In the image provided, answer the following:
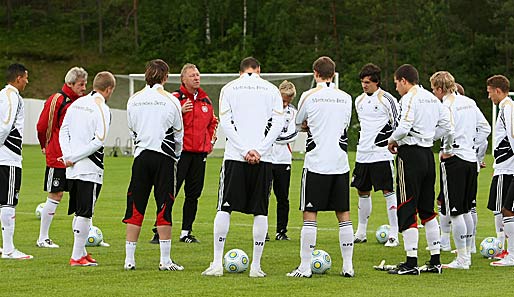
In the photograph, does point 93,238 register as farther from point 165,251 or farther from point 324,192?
point 324,192

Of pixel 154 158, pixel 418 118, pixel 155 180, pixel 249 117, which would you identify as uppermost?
pixel 418 118

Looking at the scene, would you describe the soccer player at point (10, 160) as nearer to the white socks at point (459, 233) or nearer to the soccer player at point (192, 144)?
the soccer player at point (192, 144)

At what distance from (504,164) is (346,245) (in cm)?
277

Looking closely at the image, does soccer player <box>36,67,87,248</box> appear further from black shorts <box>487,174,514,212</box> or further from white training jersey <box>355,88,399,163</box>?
black shorts <box>487,174,514,212</box>

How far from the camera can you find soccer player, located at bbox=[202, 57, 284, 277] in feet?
35.1

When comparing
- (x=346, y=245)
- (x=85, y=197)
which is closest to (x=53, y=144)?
(x=85, y=197)

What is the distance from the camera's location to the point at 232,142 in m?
10.7

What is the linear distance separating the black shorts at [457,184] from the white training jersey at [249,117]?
8.39 ft

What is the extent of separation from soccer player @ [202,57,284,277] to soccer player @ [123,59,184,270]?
2.18 ft

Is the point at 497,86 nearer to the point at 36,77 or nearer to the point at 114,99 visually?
the point at 114,99

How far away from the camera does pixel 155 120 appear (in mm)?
10992

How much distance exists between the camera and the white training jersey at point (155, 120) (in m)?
11.0

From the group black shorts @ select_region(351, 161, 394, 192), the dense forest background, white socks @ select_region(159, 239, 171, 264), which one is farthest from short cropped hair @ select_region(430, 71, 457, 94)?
the dense forest background

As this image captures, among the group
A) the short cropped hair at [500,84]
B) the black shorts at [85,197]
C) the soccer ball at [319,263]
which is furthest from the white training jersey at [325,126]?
the black shorts at [85,197]
